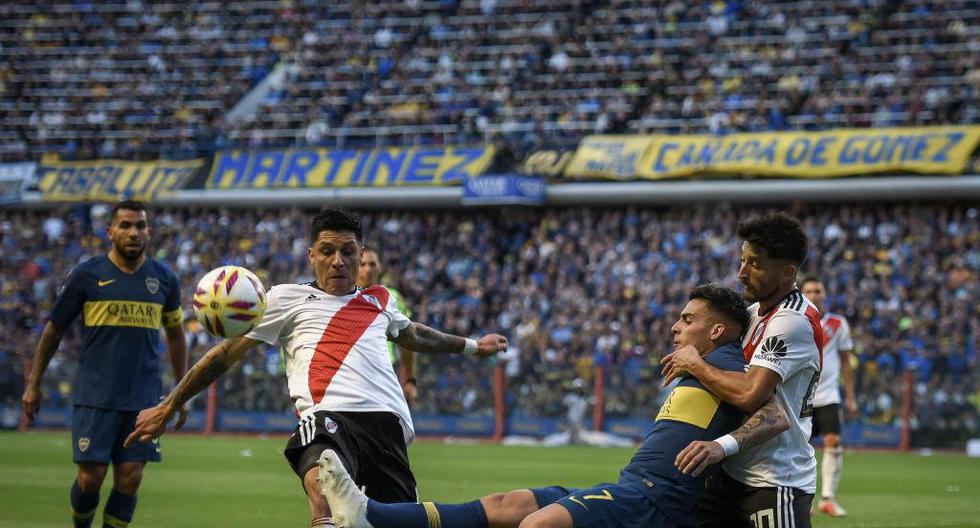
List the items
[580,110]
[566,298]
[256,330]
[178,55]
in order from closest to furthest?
[256,330], [566,298], [580,110], [178,55]

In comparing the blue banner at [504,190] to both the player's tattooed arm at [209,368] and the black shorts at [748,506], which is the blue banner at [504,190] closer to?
the player's tattooed arm at [209,368]

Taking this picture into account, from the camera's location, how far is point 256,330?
7.28 m

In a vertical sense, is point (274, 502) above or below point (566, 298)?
below

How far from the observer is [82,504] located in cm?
931

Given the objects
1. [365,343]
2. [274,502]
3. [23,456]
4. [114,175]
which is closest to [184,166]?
[114,175]

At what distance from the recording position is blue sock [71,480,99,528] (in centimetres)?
929

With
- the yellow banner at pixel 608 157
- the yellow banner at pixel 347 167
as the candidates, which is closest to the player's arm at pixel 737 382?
the yellow banner at pixel 608 157

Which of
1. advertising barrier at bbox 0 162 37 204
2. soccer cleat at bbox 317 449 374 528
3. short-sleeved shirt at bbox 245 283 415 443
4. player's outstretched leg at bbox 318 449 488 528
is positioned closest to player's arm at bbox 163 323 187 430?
short-sleeved shirt at bbox 245 283 415 443

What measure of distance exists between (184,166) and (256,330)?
102 feet

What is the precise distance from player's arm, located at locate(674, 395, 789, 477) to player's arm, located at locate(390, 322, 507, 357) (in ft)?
6.95

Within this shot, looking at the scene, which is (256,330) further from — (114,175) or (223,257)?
(114,175)

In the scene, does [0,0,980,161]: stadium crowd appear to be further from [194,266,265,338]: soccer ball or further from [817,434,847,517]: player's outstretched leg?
[194,266,265,338]: soccer ball

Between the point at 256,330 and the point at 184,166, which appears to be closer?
the point at 256,330

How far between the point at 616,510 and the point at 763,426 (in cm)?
82
